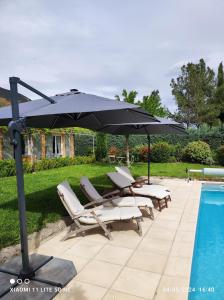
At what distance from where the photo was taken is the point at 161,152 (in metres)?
20.5

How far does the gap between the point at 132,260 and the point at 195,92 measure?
115 feet

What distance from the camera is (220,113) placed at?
1523 inches

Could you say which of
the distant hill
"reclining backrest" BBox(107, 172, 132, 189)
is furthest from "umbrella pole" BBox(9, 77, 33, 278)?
the distant hill

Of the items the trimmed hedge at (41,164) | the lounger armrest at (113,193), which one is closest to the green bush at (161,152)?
the trimmed hedge at (41,164)

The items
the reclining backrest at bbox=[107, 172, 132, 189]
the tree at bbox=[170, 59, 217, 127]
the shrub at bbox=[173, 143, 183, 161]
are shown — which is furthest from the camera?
the tree at bbox=[170, 59, 217, 127]

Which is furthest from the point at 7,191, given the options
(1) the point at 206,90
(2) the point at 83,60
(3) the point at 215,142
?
(1) the point at 206,90

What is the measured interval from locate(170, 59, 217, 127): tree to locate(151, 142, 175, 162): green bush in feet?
61.4

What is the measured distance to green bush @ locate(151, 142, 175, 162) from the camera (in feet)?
67.3

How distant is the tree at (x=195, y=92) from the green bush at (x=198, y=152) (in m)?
18.6

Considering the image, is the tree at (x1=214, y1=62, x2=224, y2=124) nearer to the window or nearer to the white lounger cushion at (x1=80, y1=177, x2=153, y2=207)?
the window

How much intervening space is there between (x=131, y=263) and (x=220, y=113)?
38275 mm

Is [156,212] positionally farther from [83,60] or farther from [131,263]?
[83,60]

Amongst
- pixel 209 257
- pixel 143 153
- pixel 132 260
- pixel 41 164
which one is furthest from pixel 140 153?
pixel 132 260

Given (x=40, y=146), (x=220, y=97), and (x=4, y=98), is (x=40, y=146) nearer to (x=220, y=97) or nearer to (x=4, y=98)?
(x=4, y=98)
